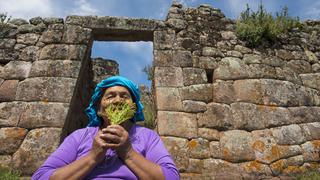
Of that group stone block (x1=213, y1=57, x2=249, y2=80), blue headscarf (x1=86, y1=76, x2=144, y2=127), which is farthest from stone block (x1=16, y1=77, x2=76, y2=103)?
blue headscarf (x1=86, y1=76, x2=144, y2=127)

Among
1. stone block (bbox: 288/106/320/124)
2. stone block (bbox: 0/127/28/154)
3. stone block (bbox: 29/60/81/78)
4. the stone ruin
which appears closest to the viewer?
stone block (bbox: 0/127/28/154)

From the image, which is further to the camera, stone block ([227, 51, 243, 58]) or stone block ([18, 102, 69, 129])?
stone block ([227, 51, 243, 58])

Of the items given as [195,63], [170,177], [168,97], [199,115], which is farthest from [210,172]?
Result: [170,177]

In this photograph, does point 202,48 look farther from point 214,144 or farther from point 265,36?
point 214,144

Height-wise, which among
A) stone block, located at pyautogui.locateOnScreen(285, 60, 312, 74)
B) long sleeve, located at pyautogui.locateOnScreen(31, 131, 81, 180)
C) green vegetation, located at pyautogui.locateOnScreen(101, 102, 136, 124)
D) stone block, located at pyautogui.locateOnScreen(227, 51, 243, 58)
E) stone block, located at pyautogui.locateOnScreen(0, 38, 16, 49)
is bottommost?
long sleeve, located at pyautogui.locateOnScreen(31, 131, 81, 180)

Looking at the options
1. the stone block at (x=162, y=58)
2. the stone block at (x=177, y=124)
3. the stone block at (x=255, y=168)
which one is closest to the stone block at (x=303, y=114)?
the stone block at (x=255, y=168)

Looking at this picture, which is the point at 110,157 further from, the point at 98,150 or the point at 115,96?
the point at 115,96

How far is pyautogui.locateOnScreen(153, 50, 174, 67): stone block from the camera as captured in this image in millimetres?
5320

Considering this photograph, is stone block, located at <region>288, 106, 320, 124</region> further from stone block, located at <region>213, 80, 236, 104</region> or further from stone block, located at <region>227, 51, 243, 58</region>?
stone block, located at <region>227, 51, 243, 58</region>

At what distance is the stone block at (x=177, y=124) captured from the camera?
4.72 meters

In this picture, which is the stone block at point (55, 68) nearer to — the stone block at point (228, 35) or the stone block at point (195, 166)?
the stone block at point (195, 166)

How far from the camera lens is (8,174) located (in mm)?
4117

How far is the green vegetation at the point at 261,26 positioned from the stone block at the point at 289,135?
1.70m

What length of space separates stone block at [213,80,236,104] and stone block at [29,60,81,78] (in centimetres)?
231
